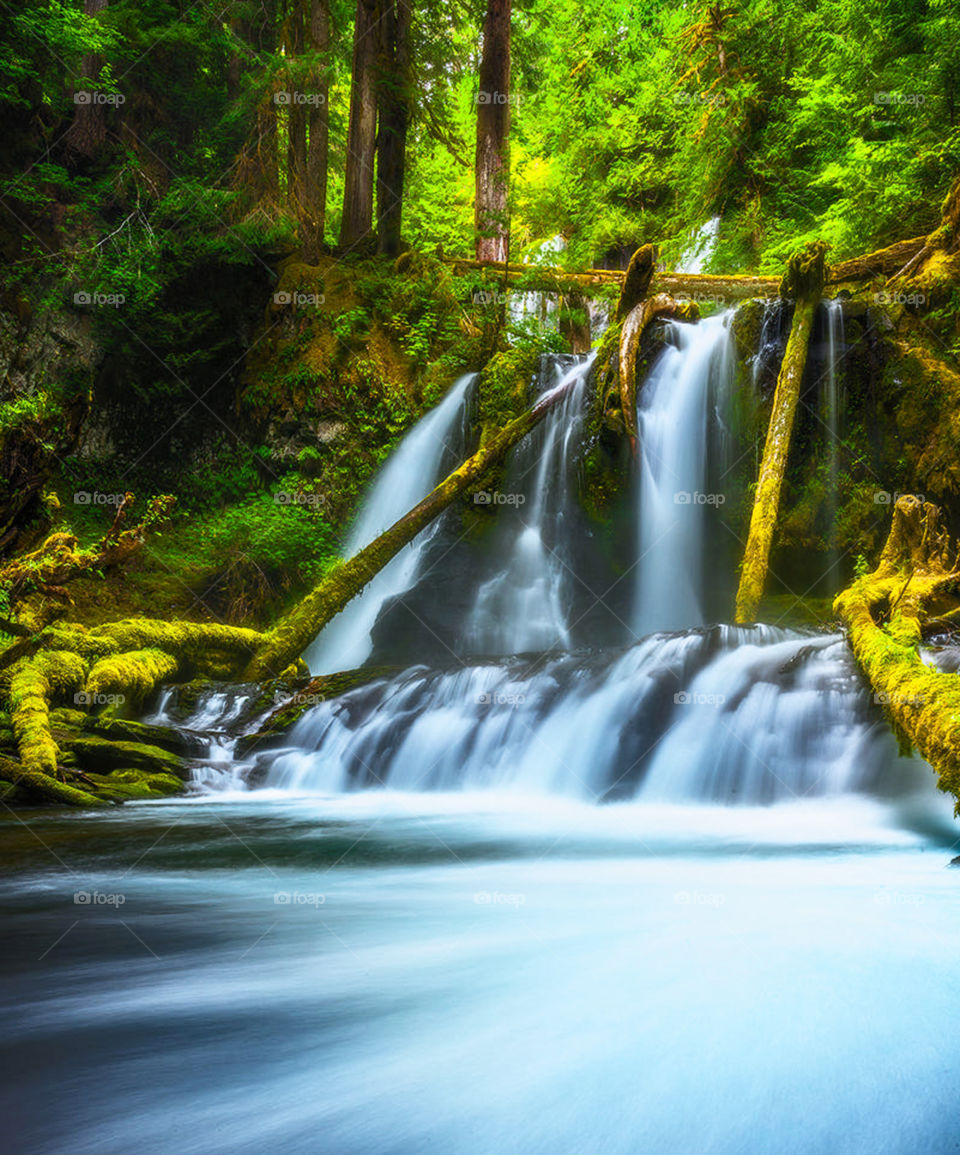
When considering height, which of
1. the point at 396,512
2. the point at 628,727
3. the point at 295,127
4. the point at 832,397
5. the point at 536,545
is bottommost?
the point at 628,727

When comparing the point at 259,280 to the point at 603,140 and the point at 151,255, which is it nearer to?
the point at 151,255

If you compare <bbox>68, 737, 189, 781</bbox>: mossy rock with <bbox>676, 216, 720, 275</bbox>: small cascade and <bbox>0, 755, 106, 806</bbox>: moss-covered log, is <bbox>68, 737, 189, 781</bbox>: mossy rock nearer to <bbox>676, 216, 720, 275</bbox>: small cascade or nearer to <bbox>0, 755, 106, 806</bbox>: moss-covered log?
<bbox>0, 755, 106, 806</bbox>: moss-covered log

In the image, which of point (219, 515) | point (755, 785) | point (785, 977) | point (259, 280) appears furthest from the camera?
point (259, 280)

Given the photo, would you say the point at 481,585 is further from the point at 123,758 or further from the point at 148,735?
the point at 123,758

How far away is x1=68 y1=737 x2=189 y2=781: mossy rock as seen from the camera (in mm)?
5641

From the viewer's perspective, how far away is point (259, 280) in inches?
543

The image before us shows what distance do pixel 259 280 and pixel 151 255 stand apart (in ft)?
5.97

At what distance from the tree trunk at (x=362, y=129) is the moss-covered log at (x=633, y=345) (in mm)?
6588

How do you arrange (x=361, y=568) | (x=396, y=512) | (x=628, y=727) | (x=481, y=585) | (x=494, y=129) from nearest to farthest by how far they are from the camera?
(x=628, y=727)
(x=361, y=568)
(x=481, y=585)
(x=396, y=512)
(x=494, y=129)

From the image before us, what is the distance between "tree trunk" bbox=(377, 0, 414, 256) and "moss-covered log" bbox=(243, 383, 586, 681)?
6030mm

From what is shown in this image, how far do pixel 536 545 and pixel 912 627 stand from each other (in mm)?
5702

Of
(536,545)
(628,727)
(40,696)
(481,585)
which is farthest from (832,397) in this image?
(40,696)

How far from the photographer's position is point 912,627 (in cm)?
520

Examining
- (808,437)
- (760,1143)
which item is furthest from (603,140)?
(760,1143)
